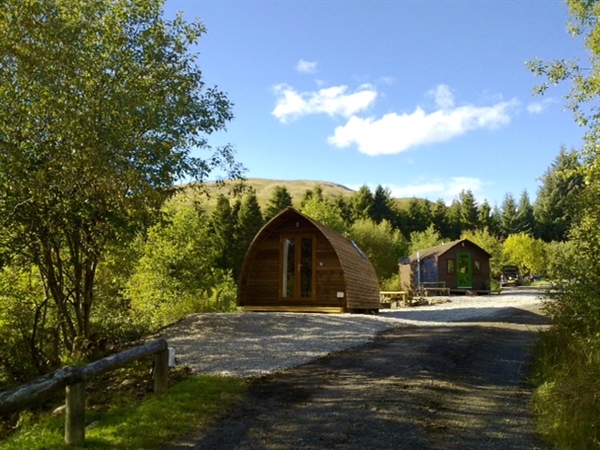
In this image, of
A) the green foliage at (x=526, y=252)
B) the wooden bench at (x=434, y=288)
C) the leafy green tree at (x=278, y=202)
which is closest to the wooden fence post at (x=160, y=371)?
the wooden bench at (x=434, y=288)

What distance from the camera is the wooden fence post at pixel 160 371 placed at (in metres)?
7.27

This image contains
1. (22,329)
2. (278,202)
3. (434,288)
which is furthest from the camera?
(278,202)

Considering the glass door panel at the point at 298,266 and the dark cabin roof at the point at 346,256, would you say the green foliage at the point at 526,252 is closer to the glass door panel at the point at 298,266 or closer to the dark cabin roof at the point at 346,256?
the dark cabin roof at the point at 346,256

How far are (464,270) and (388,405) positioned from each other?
3568cm

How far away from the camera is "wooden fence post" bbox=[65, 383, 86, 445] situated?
5.31 metres

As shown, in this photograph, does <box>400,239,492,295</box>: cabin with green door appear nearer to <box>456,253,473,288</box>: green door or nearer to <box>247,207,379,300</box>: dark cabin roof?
<box>456,253,473,288</box>: green door

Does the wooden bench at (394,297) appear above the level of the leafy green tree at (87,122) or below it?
below

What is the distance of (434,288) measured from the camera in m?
38.8

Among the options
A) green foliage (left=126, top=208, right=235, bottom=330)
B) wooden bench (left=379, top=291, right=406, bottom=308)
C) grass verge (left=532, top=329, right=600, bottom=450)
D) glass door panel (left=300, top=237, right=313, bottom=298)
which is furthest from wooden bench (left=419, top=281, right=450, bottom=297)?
grass verge (left=532, top=329, right=600, bottom=450)

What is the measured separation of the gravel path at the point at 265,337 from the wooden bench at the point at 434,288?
19046 mm

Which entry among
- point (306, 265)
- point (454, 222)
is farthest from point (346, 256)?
point (454, 222)

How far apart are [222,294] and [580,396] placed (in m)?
21.9

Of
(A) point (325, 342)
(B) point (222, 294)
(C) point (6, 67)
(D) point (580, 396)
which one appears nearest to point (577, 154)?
(A) point (325, 342)

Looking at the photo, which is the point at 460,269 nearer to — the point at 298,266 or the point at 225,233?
the point at 298,266
